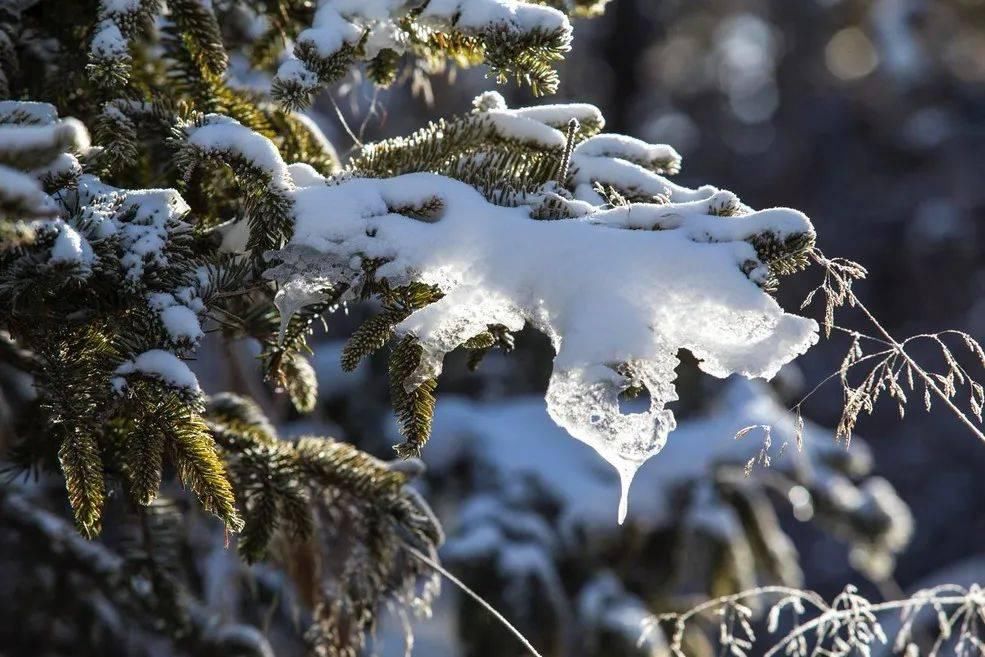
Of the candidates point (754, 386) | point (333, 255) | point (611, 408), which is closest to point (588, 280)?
point (611, 408)

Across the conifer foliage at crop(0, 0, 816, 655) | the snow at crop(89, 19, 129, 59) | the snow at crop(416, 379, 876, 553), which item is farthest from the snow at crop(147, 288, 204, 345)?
the snow at crop(416, 379, 876, 553)

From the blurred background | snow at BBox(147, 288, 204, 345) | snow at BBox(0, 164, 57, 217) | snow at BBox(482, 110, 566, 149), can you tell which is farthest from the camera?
the blurred background

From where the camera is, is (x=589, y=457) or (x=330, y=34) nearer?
(x=330, y=34)

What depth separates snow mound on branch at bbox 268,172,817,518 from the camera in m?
1.27

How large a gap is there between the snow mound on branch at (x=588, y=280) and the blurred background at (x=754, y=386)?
2.24 meters

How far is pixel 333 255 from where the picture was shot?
139 centimetres

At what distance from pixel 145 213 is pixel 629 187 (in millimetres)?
762

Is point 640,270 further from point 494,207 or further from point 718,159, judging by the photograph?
point 718,159

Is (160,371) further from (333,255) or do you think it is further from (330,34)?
(330,34)

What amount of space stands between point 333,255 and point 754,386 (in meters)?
3.44

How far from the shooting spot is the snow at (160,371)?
1310 millimetres

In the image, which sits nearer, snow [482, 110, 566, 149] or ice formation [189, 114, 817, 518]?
ice formation [189, 114, 817, 518]

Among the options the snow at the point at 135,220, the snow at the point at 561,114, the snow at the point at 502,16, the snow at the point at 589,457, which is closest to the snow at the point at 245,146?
the snow at the point at 135,220

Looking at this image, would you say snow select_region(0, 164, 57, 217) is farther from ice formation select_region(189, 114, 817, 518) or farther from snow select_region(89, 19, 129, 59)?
snow select_region(89, 19, 129, 59)
